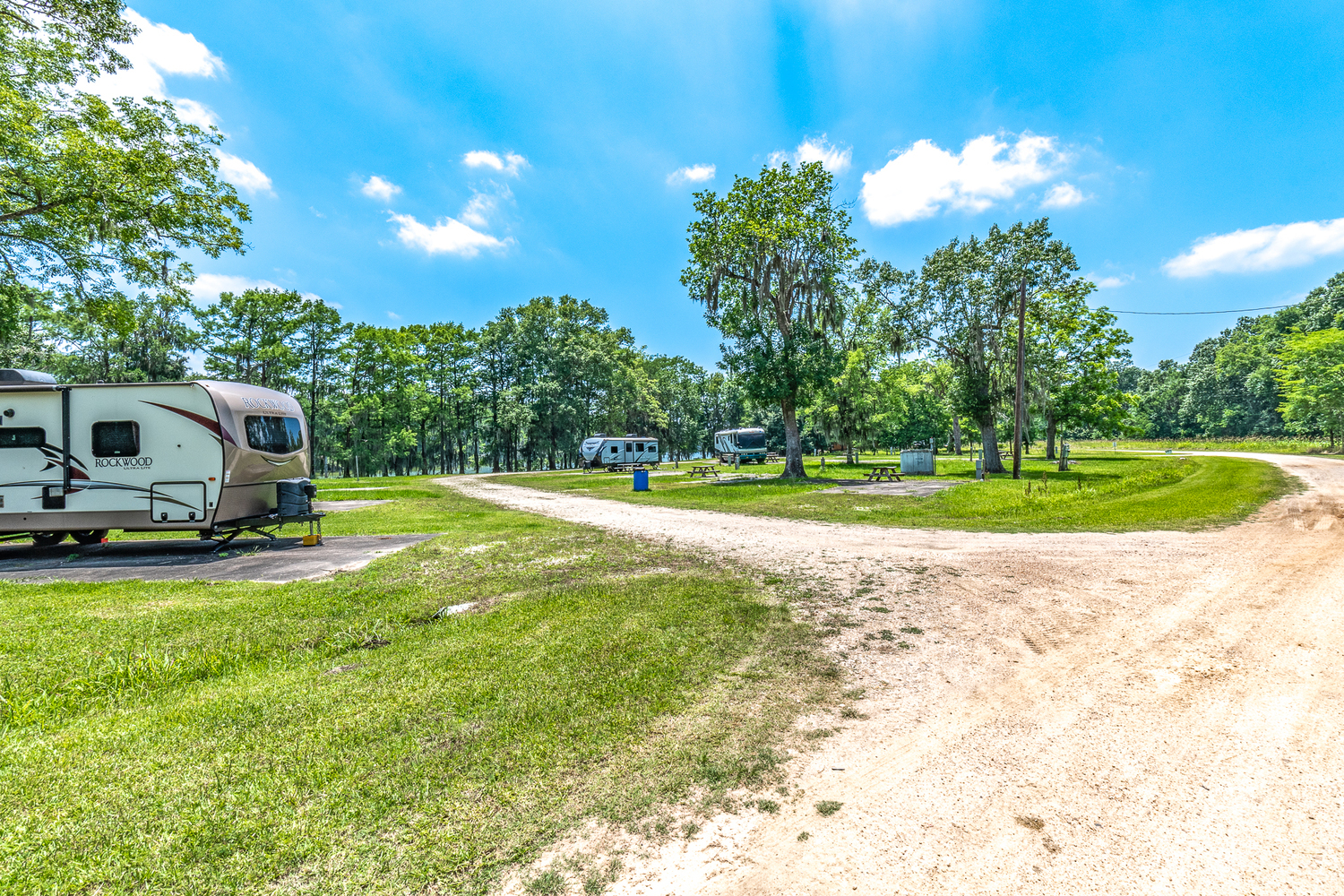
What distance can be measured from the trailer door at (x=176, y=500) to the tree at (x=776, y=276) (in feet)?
63.5

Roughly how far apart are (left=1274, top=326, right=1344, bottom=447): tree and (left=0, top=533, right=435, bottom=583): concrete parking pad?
51.1 metres

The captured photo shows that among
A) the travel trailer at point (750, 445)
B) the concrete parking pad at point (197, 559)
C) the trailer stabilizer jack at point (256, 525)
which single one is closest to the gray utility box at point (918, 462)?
the travel trailer at point (750, 445)

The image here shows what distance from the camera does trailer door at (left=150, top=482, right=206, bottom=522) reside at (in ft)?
30.3

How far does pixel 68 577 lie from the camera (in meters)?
7.53

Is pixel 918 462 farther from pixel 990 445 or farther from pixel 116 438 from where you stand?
pixel 116 438

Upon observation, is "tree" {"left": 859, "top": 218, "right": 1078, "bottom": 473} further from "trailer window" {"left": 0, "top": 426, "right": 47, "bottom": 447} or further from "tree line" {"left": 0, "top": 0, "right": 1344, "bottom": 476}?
"trailer window" {"left": 0, "top": 426, "right": 47, "bottom": 447}

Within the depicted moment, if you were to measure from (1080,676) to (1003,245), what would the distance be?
85.0 ft

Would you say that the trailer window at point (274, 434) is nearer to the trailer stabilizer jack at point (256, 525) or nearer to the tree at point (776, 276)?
the trailer stabilizer jack at point (256, 525)

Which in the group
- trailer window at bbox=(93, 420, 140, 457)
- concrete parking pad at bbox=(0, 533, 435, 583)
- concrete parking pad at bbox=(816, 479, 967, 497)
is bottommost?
concrete parking pad at bbox=(0, 533, 435, 583)

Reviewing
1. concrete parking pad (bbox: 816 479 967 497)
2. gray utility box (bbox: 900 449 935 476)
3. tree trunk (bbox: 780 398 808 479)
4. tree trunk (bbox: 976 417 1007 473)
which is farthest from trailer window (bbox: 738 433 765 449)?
concrete parking pad (bbox: 816 479 967 497)

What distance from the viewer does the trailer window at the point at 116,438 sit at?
918 cm

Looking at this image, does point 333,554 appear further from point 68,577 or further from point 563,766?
point 563,766

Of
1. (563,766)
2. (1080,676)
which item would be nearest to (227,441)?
(563,766)

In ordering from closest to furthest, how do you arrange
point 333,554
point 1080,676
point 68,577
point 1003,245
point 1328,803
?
1. point 1328,803
2. point 1080,676
3. point 68,577
4. point 333,554
5. point 1003,245
